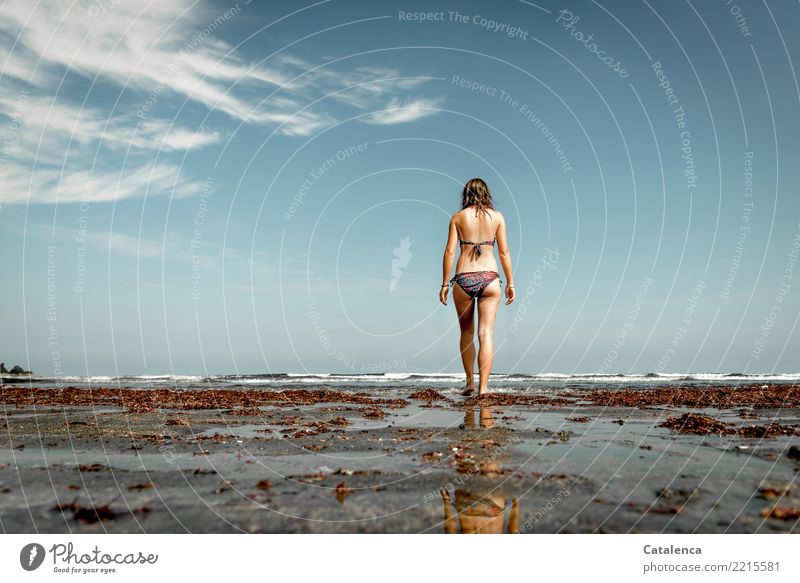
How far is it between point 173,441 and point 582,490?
16.2ft

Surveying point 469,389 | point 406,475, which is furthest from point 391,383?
point 406,475

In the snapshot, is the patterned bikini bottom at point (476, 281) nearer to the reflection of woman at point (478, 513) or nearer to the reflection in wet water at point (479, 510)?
the reflection in wet water at point (479, 510)

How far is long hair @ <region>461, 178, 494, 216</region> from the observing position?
12531 mm

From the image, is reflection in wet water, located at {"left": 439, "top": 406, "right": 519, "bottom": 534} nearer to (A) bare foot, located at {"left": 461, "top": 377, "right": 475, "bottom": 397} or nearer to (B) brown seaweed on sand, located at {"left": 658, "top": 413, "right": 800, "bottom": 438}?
(B) brown seaweed on sand, located at {"left": 658, "top": 413, "right": 800, "bottom": 438}

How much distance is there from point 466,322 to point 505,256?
196cm

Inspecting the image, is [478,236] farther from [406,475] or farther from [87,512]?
[87,512]

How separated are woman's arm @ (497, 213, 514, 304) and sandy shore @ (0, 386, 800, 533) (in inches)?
192

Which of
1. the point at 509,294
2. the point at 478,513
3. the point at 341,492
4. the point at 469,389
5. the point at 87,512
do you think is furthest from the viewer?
the point at 469,389

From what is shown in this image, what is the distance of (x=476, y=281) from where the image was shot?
12.1m

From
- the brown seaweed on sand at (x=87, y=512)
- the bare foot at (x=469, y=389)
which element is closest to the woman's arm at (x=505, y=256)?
the bare foot at (x=469, y=389)

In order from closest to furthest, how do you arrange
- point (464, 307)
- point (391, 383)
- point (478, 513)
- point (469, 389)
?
point (478, 513)
point (464, 307)
point (469, 389)
point (391, 383)

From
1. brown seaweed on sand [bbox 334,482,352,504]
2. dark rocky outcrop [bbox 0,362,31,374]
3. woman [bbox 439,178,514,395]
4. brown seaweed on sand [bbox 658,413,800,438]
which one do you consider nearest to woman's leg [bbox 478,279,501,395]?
A: woman [bbox 439,178,514,395]
